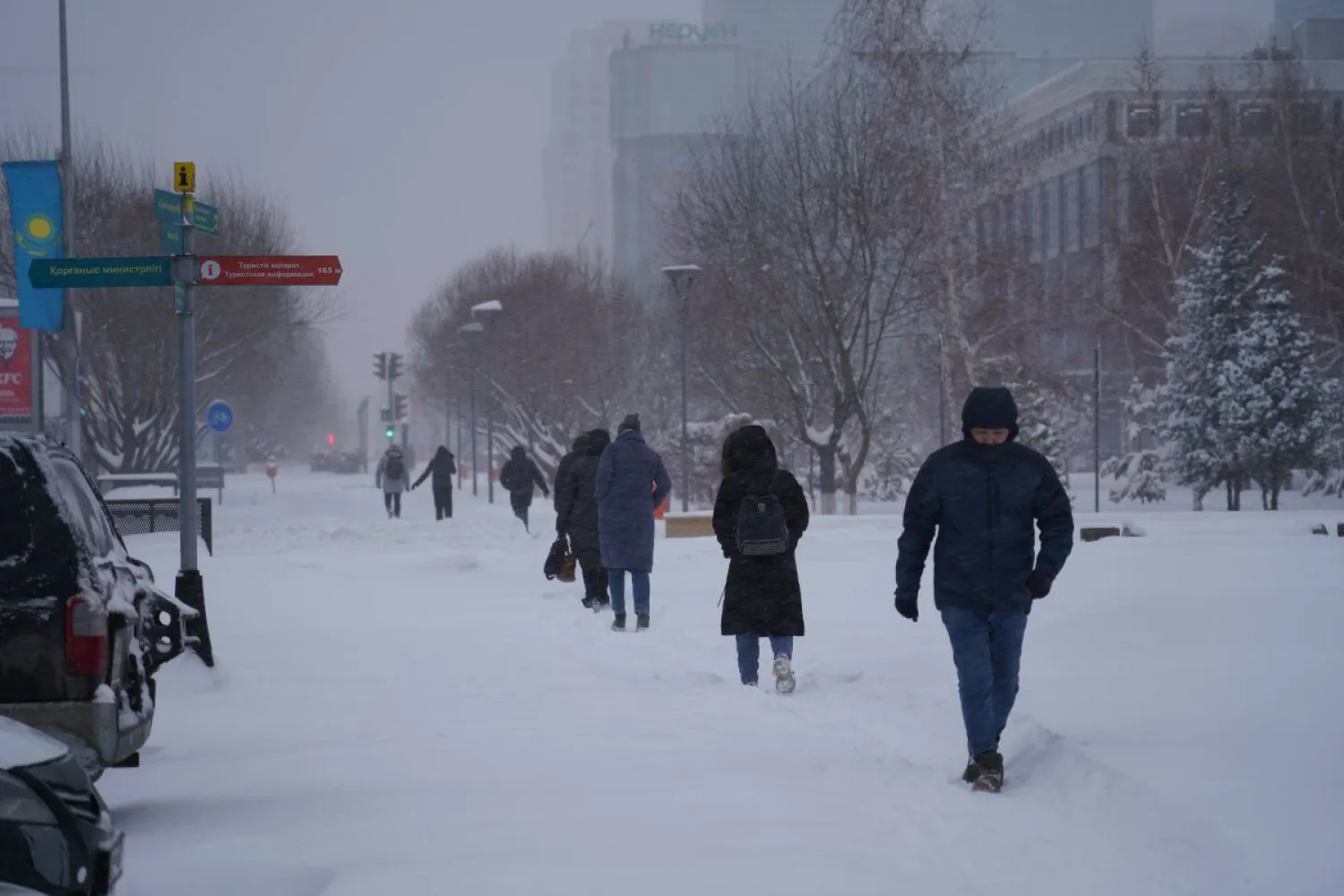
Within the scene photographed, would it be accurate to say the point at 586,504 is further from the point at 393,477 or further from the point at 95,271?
the point at 393,477

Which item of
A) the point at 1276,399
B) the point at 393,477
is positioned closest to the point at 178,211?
the point at 393,477

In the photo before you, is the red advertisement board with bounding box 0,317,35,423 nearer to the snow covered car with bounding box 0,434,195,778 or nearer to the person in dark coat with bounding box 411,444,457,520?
the person in dark coat with bounding box 411,444,457,520

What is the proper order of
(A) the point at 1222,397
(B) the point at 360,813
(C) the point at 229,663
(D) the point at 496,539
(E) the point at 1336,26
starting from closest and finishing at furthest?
(B) the point at 360,813, (C) the point at 229,663, (D) the point at 496,539, (A) the point at 1222,397, (E) the point at 1336,26

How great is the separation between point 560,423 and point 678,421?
4760 mm

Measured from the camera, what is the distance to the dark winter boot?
6656 mm

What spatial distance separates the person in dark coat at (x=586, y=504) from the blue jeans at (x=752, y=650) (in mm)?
4717

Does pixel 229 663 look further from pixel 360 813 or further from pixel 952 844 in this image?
pixel 952 844

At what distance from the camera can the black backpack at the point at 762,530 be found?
9.65 m

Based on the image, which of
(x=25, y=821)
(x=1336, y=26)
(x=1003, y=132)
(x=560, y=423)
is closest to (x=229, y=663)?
(x=25, y=821)

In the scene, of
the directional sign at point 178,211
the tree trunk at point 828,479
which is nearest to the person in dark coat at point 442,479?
the tree trunk at point 828,479

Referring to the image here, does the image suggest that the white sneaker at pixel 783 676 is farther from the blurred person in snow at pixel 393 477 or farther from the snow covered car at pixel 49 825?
the blurred person in snow at pixel 393 477

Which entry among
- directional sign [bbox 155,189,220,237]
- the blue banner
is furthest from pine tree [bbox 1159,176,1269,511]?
directional sign [bbox 155,189,220,237]

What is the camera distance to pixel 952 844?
18.8 ft

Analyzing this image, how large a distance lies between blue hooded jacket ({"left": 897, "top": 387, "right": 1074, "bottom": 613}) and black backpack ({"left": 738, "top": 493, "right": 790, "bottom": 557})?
112 inches
